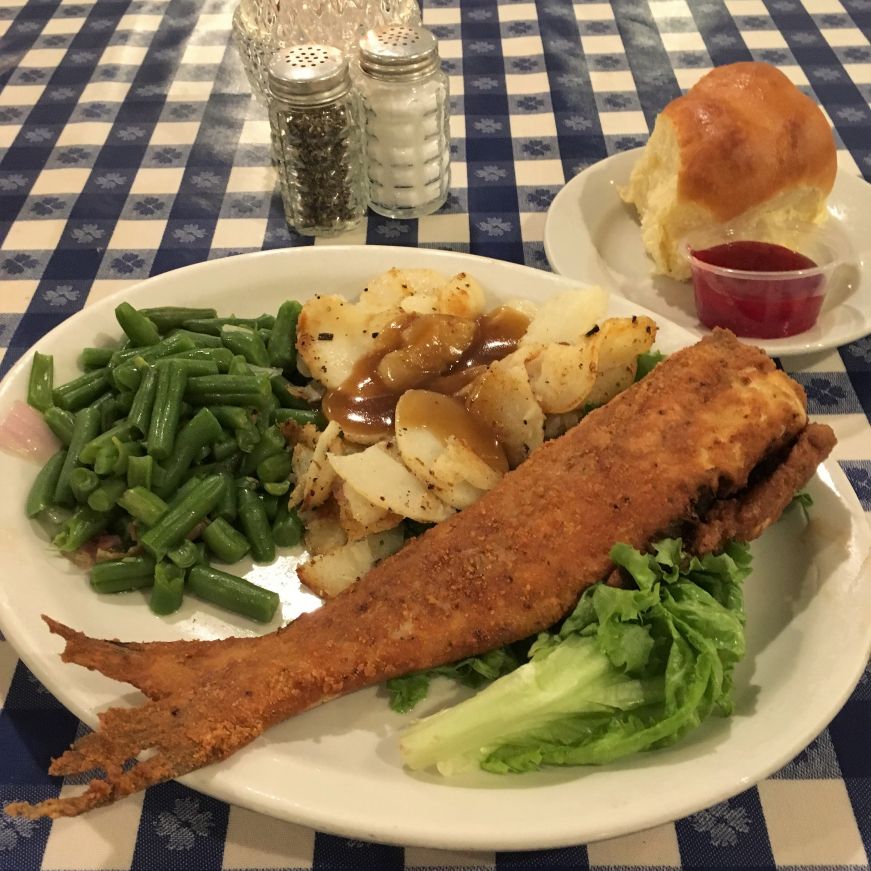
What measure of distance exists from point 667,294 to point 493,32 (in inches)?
80.7

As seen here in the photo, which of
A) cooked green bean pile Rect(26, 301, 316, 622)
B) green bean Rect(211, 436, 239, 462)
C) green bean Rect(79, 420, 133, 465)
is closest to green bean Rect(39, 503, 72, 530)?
cooked green bean pile Rect(26, 301, 316, 622)

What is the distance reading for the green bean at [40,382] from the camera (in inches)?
75.0

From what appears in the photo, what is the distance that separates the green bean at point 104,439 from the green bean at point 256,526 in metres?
0.29

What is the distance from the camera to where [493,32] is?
393cm

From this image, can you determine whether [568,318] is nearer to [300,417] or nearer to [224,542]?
[300,417]

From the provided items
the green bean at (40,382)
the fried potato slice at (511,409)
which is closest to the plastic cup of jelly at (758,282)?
the fried potato slice at (511,409)

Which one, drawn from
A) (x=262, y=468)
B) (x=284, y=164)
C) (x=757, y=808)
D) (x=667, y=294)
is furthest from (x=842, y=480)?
(x=284, y=164)

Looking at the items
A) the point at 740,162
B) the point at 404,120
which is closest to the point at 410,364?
the point at 404,120

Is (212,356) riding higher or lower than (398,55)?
lower

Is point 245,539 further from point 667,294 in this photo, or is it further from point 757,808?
point 667,294

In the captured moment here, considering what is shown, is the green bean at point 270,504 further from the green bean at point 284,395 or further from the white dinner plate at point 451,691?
the green bean at point 284,395

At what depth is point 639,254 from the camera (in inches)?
106

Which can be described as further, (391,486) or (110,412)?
(110,412)

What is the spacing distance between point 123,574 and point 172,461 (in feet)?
0.91
